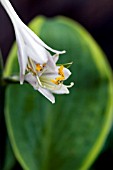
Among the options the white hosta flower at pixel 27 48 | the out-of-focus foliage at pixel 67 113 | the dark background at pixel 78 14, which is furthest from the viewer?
the dark background at pixel 78 14

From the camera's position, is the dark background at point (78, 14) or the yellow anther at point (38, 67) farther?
the dark background at point (78, 14)

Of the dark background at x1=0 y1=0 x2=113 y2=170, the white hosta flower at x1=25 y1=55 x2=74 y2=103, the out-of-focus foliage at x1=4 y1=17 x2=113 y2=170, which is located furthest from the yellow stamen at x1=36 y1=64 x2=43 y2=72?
the dark background at x1=0 y1=0 x2=113 y2=170

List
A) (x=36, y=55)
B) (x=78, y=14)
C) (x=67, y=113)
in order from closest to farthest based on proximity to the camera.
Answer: (x=36, y=55)
(x=67, y=113)
(x=78, y=14)

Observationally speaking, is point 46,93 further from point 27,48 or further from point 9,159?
point 9,159

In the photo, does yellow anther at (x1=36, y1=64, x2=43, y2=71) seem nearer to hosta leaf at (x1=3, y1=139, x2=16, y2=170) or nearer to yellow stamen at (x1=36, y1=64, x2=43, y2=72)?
yellow stamen at (x1=36, y1=64, x2=43, y2=72)

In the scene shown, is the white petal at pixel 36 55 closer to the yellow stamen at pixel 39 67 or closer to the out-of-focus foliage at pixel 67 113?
the yellow stamen at pixel 39 67

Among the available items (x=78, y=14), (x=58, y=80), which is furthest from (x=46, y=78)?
(x=78, y=14)

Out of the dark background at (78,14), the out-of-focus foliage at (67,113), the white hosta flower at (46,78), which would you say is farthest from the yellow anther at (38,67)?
the dark background at (78,14)
